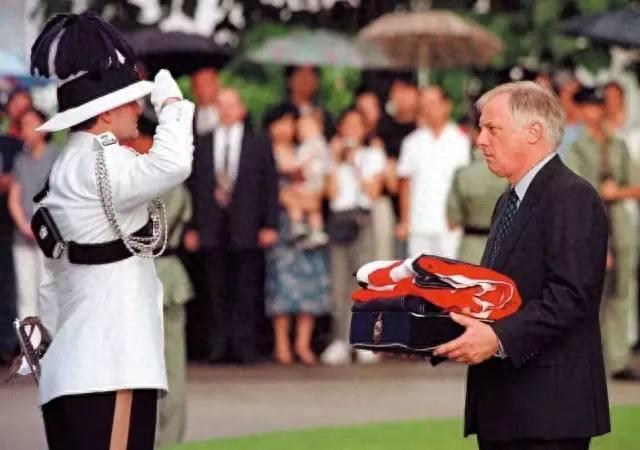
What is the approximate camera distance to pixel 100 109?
6.11m

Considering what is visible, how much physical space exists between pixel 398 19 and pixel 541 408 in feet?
38.8

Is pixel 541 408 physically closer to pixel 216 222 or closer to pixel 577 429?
pixel 577 429

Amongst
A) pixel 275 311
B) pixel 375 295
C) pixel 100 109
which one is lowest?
pixel 275 311

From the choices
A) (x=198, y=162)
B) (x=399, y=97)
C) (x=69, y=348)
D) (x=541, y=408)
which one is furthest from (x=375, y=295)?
(x=399, y=97)

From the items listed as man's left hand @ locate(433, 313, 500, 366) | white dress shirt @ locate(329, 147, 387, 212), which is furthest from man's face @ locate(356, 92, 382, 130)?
man's left hand @ locate(433, 313, 500, 366)

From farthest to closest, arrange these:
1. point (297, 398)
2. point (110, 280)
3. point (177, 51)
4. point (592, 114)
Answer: point (177, 51)
point (592, 114)
point (297, 398)
point (110, 280)

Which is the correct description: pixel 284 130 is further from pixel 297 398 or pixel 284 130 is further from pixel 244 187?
pixel 297 398

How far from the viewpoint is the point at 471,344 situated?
220 inches

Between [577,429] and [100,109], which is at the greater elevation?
[100,109]

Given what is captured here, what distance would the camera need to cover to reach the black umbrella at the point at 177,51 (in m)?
16.3

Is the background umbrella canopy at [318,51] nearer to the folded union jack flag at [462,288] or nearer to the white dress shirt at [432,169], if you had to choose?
the white dress shirt at [432,169]

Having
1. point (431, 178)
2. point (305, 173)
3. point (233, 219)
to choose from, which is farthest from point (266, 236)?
point (431, 178)

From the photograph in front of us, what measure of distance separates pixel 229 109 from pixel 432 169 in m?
1.79

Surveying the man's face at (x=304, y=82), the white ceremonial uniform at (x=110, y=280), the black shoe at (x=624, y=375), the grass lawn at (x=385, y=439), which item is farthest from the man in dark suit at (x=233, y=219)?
the white ceremonial uniform at (x=110, y=280)
